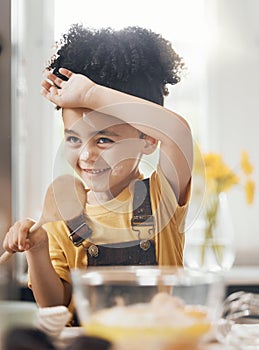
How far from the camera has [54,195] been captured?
3.15 ft

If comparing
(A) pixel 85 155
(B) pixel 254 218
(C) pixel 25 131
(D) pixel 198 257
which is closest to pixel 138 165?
(A) pixel 85 155

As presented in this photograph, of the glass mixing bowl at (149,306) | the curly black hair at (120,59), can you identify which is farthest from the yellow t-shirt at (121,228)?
the glass mixing bowl at (149,306)

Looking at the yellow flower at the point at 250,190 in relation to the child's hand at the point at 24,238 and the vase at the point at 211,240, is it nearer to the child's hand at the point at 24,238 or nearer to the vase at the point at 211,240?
the vase at the point at 211,240

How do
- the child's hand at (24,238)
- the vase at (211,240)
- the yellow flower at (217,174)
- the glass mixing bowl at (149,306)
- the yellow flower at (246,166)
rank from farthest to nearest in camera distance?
the yellow flower at (246,166), the yellow flower at (217,174), the vase at (211,240), the child's hand at (24,238), the glass mixing bowl at (149,306)

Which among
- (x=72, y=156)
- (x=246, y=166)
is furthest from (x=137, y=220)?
(x=246, y=166)

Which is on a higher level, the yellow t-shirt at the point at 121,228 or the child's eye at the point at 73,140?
the child's eye at the point at 73,140

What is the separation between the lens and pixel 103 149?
37.0 inches

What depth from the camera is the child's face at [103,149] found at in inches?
Answer: 36.8

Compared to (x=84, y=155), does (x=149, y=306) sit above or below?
below

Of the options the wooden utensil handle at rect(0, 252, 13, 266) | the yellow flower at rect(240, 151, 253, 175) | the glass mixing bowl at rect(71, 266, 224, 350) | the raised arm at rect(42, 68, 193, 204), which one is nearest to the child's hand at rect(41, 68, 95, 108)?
the raised arm at rect(42, 68, 193, 204)

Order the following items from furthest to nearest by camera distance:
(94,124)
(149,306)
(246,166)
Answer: (246,166) → (94,124) → (149,306)

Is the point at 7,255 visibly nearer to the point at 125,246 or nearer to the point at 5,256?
the point at 5,256

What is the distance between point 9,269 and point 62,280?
0.08m

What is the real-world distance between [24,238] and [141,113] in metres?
0.23
